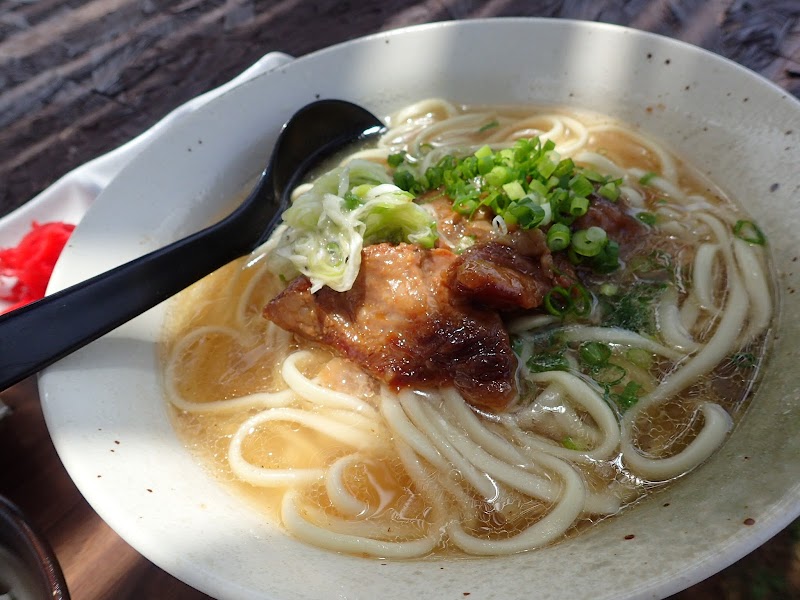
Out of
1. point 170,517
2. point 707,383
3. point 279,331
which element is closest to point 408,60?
point 279,331

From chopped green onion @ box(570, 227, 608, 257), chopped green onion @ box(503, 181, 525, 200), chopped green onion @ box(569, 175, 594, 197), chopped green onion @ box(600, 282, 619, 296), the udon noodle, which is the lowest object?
the udon noodle

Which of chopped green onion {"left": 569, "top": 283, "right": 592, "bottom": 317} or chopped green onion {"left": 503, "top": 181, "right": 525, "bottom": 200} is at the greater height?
chopped green onion {"left": 503, "top": 181, "right": 525, "bottom": 200}

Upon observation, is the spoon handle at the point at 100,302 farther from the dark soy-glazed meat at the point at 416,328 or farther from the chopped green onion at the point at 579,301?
the chopped green onion at the point at 579,301

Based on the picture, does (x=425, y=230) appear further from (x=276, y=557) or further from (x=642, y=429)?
(x=276, y=557)

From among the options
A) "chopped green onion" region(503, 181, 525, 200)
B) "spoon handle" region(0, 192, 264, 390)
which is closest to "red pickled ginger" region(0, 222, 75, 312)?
"spoon handle" region(0, 192, 264, 390)

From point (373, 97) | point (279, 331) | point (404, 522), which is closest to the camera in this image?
point (404, 522)

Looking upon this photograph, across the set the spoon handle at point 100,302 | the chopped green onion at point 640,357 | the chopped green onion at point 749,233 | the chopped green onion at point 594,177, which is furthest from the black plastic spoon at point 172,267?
the chopped green onion at point 749,233

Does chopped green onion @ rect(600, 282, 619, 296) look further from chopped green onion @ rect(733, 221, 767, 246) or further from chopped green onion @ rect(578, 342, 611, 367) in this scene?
chopped green onion @ rect(733, 221, 767, 246)
